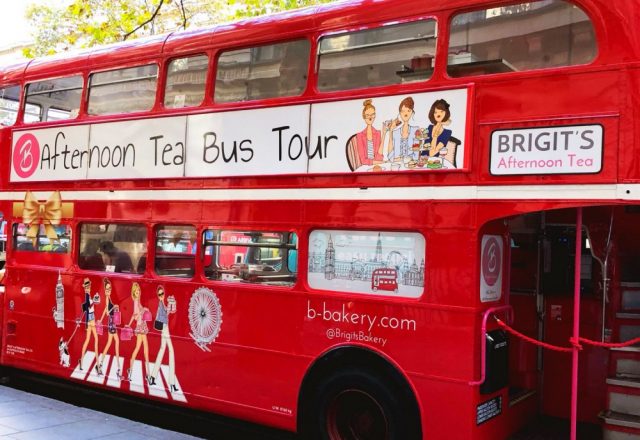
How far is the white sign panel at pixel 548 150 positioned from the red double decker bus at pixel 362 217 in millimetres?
14

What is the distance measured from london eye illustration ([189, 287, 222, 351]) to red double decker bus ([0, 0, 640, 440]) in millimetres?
19

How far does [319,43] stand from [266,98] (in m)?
0.72

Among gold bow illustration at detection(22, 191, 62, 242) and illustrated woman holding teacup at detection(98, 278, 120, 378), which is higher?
gold bow illustration at detection(22, 191, 62, 242)

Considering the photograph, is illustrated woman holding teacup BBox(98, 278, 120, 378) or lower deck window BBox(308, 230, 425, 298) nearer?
lower deck window BBox(308, 230, 425, 298)

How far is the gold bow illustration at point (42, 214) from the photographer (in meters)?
7.69

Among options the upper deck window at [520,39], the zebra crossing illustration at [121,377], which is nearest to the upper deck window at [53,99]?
the zebra crossing illustration at [121,377]

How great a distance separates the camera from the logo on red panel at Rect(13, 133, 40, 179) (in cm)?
794

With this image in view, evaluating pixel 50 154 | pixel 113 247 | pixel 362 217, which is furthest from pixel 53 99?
pixel 362 217

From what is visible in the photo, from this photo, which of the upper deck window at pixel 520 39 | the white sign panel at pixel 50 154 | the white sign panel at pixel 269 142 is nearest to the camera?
the upper deck window at pixel 520 39

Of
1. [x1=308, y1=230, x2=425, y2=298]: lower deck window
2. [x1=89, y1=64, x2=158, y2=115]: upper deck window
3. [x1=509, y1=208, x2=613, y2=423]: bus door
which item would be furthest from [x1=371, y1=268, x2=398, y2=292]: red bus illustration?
[x1=89, y1=64, x2=158, y2=115]: upper deck window

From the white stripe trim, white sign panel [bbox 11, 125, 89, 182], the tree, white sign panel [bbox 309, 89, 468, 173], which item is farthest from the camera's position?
the tree

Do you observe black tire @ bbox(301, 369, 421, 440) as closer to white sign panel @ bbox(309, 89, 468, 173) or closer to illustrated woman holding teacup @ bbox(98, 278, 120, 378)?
white sign panel @ bbox(309, 89, 468, 173)

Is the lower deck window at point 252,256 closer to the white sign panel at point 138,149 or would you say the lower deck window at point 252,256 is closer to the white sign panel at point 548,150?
the white sign panel at point 138,149

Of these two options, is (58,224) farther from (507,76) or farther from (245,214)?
(507,76)
